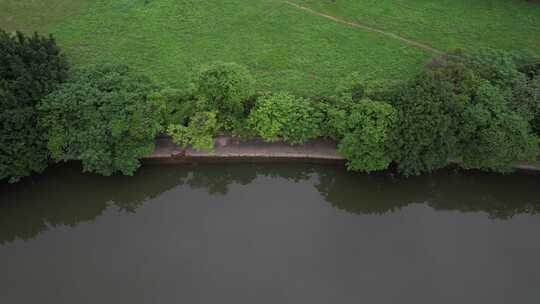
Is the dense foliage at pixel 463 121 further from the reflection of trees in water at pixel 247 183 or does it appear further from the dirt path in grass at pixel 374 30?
the dirt path in grass at pixel 374 30

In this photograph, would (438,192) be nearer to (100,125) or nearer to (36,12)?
(100,125)

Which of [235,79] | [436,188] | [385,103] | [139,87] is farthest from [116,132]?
[436,188]

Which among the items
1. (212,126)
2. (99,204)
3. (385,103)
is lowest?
(99,204)

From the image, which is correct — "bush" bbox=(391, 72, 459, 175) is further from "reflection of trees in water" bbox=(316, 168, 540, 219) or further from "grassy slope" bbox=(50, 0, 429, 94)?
"grassy slope" bbox=(50, 0, 429, 94)

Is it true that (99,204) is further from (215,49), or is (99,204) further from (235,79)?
(215,49)

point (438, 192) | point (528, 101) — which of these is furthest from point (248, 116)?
point (528, 101)

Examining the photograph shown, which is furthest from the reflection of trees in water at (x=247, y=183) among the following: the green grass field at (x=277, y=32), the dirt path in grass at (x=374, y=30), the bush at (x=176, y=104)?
the dirt path in grass at (x=374, y=30)

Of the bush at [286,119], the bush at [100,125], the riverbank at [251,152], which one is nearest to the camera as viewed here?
the bush at [100,125]
